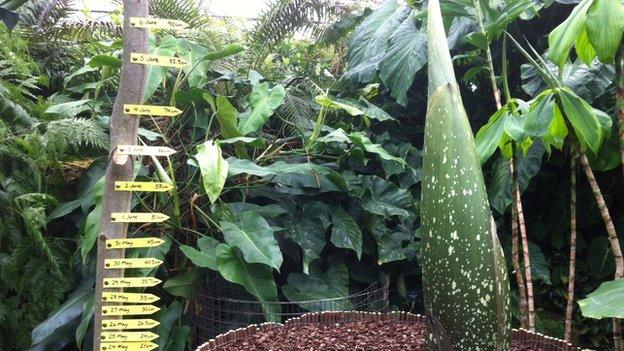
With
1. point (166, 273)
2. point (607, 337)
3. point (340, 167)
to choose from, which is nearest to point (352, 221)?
point (340, 167)

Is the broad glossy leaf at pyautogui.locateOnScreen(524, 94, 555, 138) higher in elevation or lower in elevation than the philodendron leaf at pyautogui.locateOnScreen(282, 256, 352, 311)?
higher

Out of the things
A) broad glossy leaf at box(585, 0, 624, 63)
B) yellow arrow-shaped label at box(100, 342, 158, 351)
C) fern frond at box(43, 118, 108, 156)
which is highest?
fern frond at box(43, 118, 108, 156)

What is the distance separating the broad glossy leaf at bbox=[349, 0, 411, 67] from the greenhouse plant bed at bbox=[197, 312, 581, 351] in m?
1.82

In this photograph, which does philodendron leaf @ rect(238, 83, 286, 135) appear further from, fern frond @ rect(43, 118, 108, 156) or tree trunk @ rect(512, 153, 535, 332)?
tree trunk @ rect(512, 153, 535, 332)

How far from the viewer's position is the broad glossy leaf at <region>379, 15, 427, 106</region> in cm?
281

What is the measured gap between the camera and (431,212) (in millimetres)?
1241

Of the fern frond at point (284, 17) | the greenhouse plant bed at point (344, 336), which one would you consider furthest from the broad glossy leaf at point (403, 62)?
the greenhouse plant bed at point (344, 336)

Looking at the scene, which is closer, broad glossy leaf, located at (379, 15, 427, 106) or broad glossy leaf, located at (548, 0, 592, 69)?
broad glossy leaf, located at (548, 0, 592, 69)

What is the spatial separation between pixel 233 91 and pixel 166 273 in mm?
1105

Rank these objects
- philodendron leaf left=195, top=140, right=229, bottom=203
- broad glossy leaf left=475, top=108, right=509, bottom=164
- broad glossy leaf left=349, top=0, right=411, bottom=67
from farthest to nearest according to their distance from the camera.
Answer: broad glossy leaf left=349, top=0, right=411, bottom=67, philodendron leaf left=195, top=140, right=229, bottom=203, broad glossy leaf left=475, top=108, right=509, bottom=164

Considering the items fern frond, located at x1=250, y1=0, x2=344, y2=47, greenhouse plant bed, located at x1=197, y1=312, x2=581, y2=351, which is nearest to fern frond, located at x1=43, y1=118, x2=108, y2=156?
greenhouse plant bed, located at x1=197, y1=312, x2=581, y2=351

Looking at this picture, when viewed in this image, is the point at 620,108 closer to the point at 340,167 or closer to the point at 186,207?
the point at 340,167

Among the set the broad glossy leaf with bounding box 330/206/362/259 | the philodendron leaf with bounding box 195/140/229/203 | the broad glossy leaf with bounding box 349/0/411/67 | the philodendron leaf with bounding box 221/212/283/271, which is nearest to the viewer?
the philodendron leaf with bounding box 195/140/229/203

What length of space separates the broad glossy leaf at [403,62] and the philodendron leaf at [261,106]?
0.64 m
